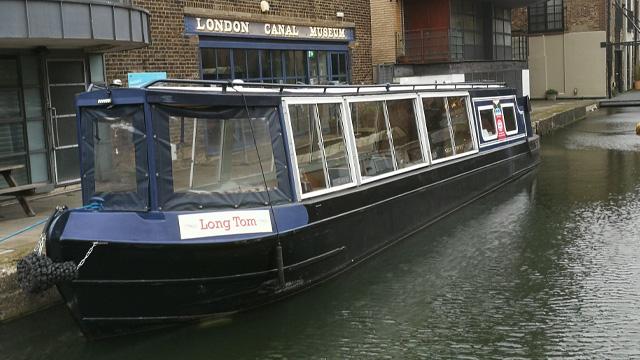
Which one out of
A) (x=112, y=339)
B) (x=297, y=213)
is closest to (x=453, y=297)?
(x=297, y=213)

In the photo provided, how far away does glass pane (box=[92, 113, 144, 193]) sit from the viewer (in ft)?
20.2

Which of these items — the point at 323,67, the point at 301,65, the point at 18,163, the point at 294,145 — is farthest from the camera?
the point at 323,67

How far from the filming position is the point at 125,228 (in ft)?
19.1

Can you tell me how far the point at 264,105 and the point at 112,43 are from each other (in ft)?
15.4

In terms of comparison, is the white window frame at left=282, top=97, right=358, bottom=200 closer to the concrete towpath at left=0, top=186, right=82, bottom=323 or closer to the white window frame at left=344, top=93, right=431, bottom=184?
the white window frame at left=344, top=93, right=431, bottom=184

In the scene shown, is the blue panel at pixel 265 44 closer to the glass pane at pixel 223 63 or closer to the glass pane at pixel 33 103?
the glass pane at pixel 223 63

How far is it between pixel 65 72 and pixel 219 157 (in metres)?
6.00

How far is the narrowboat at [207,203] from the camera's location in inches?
230

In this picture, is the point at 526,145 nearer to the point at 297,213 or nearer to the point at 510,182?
the point at 510,182

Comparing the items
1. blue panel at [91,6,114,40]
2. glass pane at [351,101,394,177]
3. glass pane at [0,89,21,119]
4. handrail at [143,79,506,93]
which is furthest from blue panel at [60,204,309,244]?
glass pane at [0,89,21,119]

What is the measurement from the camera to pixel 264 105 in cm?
677

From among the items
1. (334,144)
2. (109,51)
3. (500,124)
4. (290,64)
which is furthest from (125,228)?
(290,64)

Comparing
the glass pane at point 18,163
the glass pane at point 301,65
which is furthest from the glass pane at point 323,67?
the glass pane at point 18,163

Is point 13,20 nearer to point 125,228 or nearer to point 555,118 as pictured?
point 125,228
